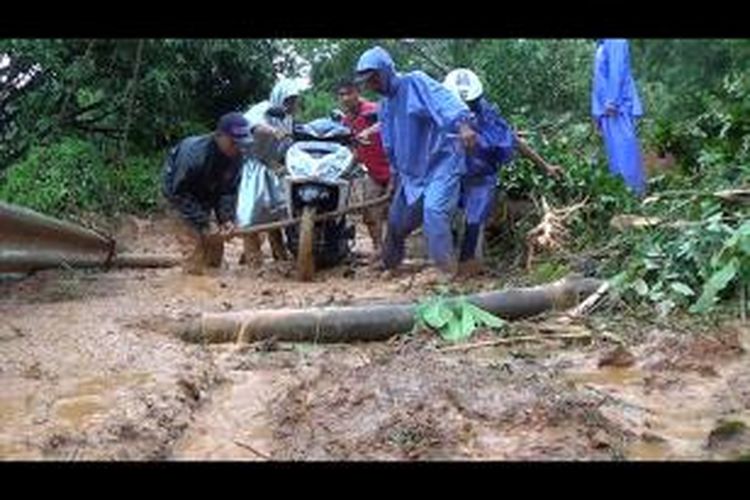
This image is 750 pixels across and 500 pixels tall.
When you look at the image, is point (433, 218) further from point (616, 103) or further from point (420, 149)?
point (616, 103)

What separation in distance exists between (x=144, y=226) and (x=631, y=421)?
8.30 metres

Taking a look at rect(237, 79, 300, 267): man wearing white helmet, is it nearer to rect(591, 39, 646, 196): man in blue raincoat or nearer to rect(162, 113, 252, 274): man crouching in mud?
rect(162, 113, 252, 274): man crouching in mud

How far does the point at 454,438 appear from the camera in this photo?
367 centimetres

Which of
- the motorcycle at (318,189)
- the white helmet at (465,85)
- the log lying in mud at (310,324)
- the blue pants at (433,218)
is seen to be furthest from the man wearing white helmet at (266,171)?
the log lying in mud at (310,324)

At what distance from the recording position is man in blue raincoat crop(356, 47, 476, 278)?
752cm

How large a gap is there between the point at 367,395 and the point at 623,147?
6.24 metres

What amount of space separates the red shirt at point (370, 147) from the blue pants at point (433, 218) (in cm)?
81

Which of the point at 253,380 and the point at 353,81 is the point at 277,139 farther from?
the point at 253,380

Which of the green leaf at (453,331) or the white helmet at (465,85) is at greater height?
the white helmet at (465,85)

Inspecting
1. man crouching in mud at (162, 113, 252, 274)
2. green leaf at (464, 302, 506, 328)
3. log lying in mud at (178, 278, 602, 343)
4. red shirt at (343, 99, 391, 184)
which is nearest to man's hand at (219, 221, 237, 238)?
man crouching in mud at (162, 113, 252, 274)

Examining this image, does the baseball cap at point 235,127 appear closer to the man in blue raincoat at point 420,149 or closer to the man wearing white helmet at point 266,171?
the man wearing white helmet at point 266,171

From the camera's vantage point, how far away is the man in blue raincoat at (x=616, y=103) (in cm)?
980

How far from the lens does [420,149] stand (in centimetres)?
788

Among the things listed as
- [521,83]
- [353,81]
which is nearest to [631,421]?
[353,81]
